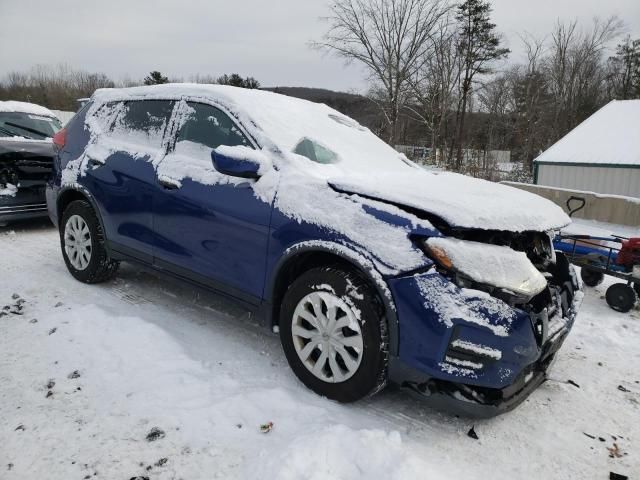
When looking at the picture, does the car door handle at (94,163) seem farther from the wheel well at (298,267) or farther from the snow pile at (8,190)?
the snow pile at (8,190)

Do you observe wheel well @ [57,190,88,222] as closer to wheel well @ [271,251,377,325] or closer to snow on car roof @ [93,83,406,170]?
snow on car roof @ [93,83,406,170]

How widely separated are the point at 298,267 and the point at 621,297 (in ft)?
11.4

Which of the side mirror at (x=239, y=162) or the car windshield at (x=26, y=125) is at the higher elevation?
the car windshield at (x=26, y=125)

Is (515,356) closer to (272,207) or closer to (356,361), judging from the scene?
(356,361)

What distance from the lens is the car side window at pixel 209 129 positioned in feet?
10.2

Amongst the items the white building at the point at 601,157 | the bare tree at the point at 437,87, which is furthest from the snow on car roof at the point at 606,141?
the bare tree at the point at 437,87

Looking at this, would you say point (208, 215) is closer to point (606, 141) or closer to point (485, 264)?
point (485, 264)

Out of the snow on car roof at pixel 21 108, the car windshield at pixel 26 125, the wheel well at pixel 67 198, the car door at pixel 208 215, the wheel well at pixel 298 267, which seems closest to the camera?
the wheel well at pixel 298 267

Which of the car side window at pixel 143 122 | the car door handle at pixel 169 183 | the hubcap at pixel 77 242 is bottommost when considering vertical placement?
the hubcap at pixel 77 242

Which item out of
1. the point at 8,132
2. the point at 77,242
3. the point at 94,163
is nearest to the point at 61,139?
the point at 94,163

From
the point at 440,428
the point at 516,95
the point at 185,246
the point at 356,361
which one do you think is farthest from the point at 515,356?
the point at 516,95

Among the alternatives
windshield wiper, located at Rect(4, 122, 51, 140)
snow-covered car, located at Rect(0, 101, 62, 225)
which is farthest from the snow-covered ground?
windshield wiper, located at Rect(4, 122, 51, 140)

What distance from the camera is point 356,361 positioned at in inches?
96.3

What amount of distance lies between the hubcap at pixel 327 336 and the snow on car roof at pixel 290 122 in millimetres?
1011
